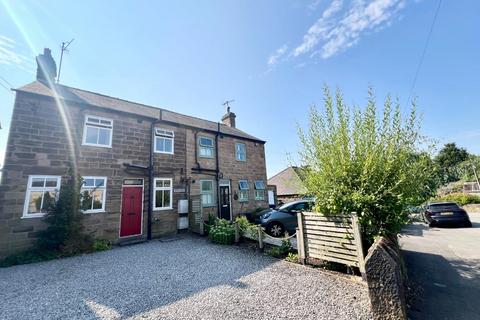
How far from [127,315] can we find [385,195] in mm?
5638

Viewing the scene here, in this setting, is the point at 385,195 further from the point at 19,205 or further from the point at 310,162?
the point at 19,205

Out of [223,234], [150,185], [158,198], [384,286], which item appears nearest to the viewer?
[384,286]

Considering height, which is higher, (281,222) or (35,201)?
(35,201)

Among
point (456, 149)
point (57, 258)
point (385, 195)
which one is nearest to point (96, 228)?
point (57, 258)

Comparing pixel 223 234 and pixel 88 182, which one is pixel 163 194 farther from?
pixel 223 234

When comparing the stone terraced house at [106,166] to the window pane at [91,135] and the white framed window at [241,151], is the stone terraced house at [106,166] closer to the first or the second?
the window pane at [91,135]

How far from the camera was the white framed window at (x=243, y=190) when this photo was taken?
14.1 meters

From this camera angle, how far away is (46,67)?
32.4 ft

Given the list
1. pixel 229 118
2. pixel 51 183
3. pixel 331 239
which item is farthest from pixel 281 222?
pixel 229 118

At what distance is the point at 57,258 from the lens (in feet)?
23.0

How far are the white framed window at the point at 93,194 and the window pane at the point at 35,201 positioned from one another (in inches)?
47.2

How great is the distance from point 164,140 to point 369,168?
31.4 ft

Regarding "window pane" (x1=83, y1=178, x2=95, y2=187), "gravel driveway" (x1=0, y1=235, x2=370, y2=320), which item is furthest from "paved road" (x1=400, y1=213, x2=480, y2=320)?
"window pane" (x1=83, y1=178, x2=95, y2=187)

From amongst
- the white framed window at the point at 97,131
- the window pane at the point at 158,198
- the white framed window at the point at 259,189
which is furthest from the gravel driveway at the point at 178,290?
the white framed window at the point at 259,189
